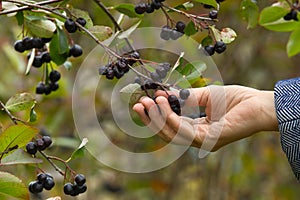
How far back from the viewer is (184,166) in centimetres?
335

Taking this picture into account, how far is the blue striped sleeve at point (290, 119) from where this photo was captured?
143 cm

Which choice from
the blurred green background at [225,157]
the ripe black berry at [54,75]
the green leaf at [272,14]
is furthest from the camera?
the blurred green background at [225,157]

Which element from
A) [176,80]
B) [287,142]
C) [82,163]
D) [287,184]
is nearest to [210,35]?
[176,80]

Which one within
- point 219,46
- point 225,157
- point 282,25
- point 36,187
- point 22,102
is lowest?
point 225,157

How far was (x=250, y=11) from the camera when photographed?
138 centimetres

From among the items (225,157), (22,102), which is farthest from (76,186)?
(225,157)

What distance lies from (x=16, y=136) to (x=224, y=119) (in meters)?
0.49

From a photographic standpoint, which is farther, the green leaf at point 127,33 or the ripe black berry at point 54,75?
the ripe black berry at point 54,75

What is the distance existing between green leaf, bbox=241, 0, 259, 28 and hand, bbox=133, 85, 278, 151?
6.9 inches

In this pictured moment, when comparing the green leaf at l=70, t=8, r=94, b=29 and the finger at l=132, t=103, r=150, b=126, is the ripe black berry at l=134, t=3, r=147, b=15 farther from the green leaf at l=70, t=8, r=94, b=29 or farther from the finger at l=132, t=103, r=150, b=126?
the finger at l=132, t=103, r=150, b=126

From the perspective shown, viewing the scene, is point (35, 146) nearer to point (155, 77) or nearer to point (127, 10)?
point (155, 77)

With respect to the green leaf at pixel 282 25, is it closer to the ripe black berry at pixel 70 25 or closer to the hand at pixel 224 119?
the hand at pixel 224 119

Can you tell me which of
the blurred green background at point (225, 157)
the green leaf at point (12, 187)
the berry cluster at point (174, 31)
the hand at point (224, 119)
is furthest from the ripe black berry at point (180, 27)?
the blurred green background at point (225, 157)

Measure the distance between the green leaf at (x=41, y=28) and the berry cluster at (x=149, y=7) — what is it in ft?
0.60
